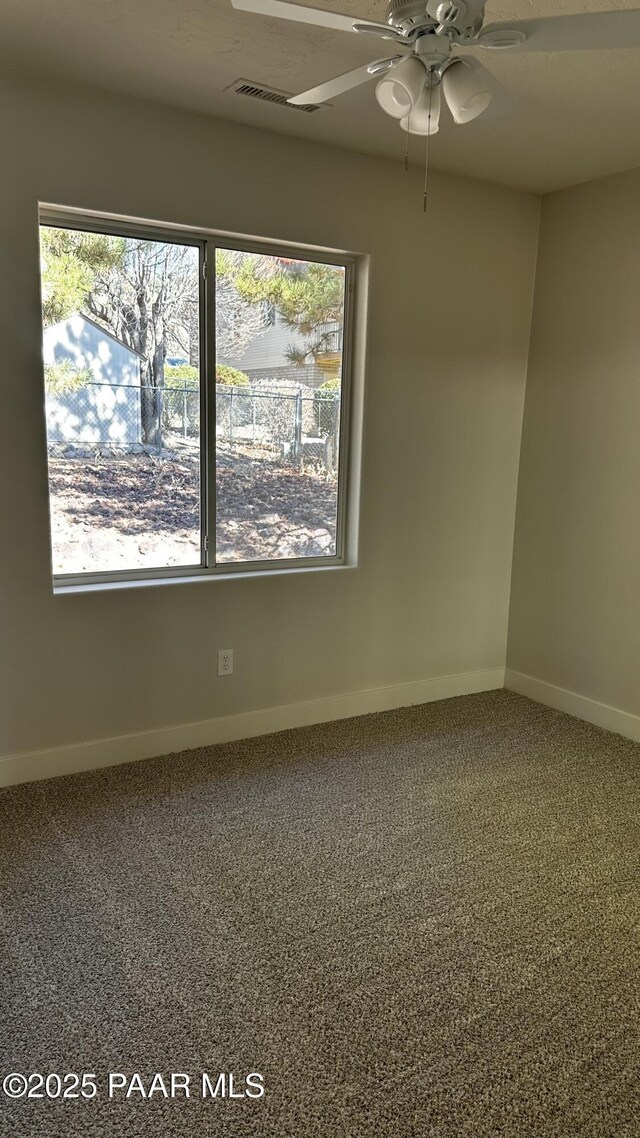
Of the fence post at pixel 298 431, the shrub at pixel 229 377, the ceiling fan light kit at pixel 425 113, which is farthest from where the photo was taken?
the fence post at pixel 298 431

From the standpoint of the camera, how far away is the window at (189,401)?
2814 mm

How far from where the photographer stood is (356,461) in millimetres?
3438

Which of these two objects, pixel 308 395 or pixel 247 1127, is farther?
pixel 308 395

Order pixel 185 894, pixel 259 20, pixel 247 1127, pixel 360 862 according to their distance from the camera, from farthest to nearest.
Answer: pixel 360 862
pixel 185 894
pixel 259 20
pixel 247 1127

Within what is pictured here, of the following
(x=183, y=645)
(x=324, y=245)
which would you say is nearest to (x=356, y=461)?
(x=324, y=245)

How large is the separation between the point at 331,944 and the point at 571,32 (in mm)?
2243

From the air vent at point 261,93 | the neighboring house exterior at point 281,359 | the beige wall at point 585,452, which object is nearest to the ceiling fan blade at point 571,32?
the air vent at point 261,93

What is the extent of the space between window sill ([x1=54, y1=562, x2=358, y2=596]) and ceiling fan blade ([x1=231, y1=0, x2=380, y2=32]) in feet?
6.67

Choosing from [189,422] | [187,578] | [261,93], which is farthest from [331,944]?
[261,93]

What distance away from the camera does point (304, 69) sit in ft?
7.69

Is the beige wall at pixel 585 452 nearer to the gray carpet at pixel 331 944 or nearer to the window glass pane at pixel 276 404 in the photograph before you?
the gray carpet at pixel 331 944

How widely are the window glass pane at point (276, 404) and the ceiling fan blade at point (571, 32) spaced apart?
5.75 ft

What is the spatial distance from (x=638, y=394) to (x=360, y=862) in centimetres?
243

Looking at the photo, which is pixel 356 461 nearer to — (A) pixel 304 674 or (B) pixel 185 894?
(A) pixel 304 674
